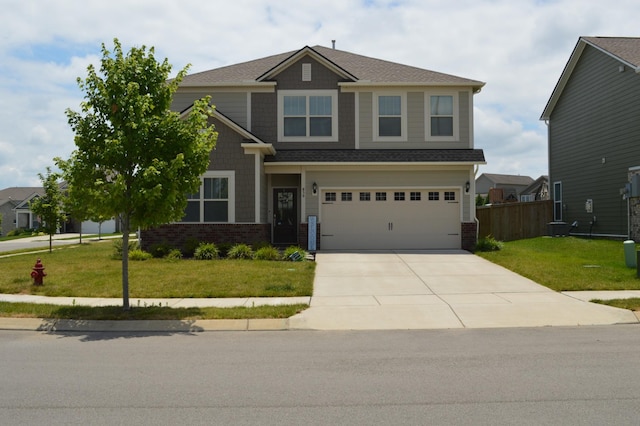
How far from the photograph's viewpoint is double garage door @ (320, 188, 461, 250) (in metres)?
21.2

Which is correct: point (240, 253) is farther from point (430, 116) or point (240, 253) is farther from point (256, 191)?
point (430, 116)

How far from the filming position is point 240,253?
18.3 metres

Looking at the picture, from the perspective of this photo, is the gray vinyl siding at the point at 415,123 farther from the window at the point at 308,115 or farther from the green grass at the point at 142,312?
the green grass at the point at 142,312

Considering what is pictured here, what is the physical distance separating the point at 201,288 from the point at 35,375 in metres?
6.56

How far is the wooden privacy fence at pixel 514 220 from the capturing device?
2373cm

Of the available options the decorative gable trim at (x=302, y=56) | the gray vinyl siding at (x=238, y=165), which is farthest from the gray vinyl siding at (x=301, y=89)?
the gray vinyl siding at (x=238, y=165)

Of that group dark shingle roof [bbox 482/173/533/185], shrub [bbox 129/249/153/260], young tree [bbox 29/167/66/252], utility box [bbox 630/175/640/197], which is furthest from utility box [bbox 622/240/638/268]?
dark shingle roof [bbox 482/173/533/185]

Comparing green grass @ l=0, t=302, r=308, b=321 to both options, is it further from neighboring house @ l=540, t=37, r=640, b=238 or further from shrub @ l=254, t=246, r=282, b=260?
neighboring house @ l=540, t=37, r=640, b=238

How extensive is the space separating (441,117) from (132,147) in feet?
45.8

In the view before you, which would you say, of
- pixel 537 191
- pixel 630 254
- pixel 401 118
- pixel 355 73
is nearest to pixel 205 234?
pixel 401 118

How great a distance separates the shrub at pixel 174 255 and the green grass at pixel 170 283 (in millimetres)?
548

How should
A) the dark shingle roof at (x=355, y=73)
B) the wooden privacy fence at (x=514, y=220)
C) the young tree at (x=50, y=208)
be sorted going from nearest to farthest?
the dark shingle roof at (x=355, y=73), the wooden privacy fence at (x=514, y=220), the young tree at (x=50, y=208)

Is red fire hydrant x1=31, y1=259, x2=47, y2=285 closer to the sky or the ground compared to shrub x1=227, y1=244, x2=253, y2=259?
closer to the ground

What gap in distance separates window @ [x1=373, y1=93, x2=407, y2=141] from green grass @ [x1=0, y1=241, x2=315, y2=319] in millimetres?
7122
